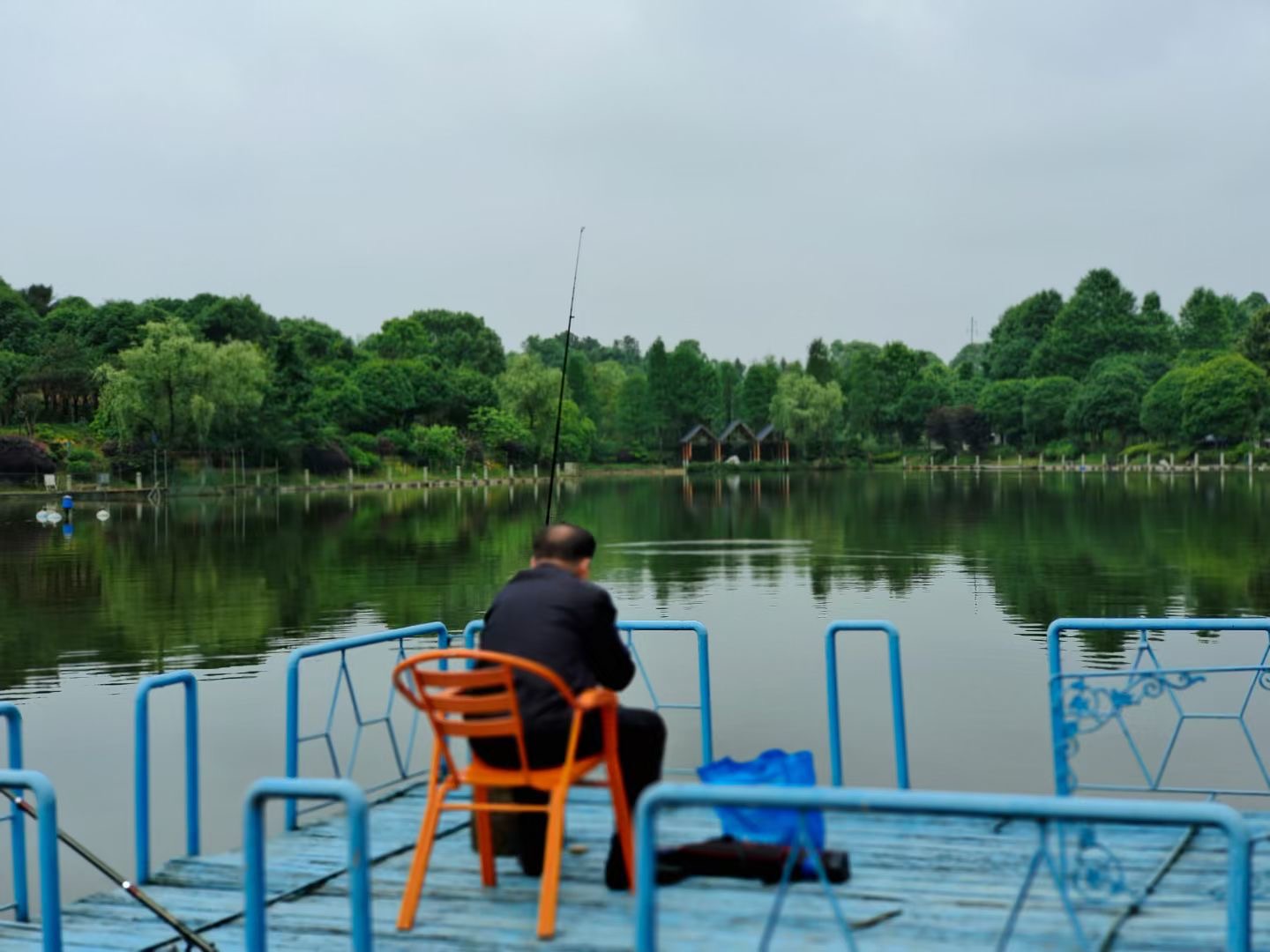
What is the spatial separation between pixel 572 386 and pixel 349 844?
367ft

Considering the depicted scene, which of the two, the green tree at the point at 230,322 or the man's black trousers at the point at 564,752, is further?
the green tree at the point at 230,322

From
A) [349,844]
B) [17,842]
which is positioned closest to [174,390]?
[17,842]

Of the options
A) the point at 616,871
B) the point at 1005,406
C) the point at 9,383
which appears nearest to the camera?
the point at 616,871

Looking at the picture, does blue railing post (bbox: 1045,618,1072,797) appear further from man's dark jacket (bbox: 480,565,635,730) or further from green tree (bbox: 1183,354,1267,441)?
green tree (bbox: 1183,354,1267,441)

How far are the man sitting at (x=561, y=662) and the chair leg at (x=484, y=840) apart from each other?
141mm

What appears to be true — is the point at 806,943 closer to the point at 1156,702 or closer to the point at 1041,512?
the point at 1156,702

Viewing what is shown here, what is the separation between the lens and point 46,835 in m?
3.88

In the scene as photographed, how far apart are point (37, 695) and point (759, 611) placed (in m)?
10.5

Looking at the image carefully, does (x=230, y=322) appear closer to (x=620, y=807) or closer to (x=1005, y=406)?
(x=1005, y=406)

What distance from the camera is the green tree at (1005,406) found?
402 ft

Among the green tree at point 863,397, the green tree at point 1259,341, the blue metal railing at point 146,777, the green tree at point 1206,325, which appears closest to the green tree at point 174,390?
the blue metal railing at point 146,777

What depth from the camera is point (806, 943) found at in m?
3.95

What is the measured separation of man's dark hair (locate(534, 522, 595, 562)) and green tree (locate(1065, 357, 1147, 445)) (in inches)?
4478

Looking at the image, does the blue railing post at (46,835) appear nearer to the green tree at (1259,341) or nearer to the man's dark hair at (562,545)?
the man's dark hair at (562,545)
